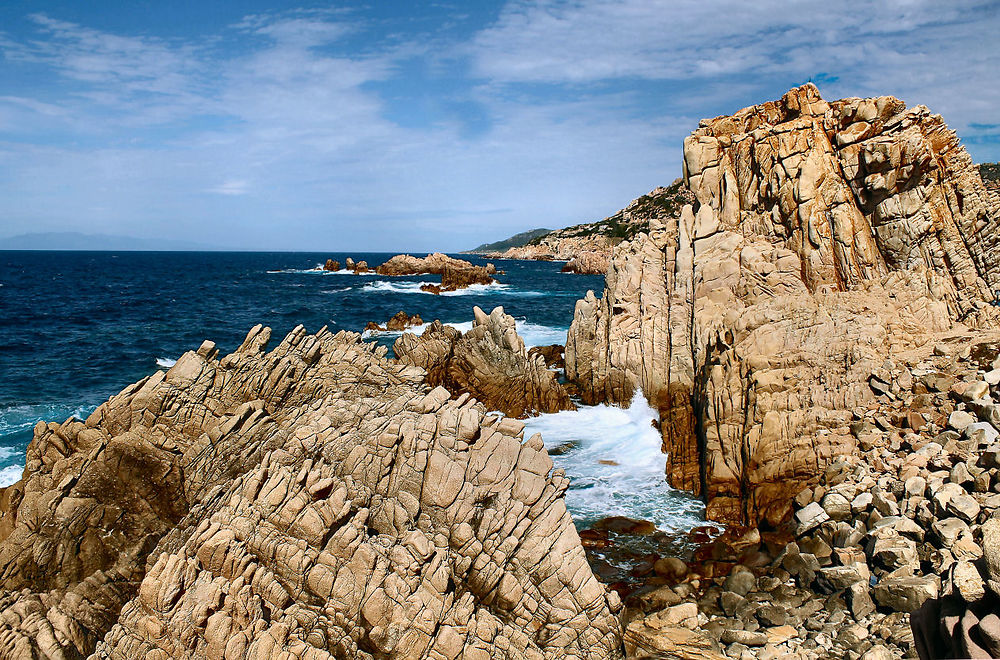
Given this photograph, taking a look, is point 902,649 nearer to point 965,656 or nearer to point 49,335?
point 965,656

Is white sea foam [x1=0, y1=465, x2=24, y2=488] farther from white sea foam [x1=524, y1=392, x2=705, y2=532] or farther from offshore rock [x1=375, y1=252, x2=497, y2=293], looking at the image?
offshore rock [x1=375, y1=252, x2=497, y2=293]

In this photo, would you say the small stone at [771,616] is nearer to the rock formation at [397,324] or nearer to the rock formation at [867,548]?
the rock formation at [867,548]

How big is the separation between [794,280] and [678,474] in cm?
722

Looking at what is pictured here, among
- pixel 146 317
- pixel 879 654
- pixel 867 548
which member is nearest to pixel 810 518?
pixel 867 548

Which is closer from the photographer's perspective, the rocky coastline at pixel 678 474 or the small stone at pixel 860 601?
the rocky coastline at pixel 678 474

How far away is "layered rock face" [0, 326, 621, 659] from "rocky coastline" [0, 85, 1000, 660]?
43 millimetres

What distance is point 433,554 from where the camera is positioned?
9945 millimetres

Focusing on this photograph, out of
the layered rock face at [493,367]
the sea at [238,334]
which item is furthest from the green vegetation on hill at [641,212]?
the layered rock face at [493,367]

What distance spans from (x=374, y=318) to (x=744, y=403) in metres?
40.8

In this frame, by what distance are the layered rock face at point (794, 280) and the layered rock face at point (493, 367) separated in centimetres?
427

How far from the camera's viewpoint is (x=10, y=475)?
58.2 ft

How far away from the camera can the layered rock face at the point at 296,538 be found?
9.13 metres

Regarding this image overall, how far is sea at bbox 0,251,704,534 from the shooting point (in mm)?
18984

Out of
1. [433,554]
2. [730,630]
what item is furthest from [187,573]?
[730,630]
